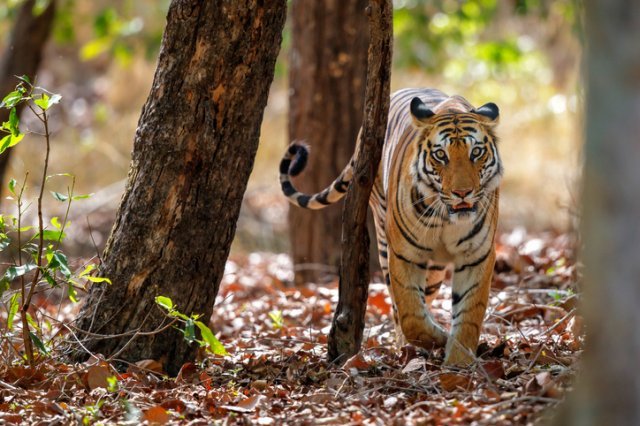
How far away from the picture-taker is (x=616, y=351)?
240 cm

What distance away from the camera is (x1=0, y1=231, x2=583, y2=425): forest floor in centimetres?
355

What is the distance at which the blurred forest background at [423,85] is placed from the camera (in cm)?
1078

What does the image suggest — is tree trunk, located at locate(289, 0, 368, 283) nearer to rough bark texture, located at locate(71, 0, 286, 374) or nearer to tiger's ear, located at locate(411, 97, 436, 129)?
tiger's ear, located at locate(411, 97, 436, 129)

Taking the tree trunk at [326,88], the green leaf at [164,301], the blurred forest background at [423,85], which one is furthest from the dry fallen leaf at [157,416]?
the blurred forest background at [423,85]

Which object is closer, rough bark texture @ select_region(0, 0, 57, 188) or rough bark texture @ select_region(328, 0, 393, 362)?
rough bark texture @ select_region(328, 0, 393, 362)

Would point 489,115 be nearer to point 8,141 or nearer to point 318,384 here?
point 318,384

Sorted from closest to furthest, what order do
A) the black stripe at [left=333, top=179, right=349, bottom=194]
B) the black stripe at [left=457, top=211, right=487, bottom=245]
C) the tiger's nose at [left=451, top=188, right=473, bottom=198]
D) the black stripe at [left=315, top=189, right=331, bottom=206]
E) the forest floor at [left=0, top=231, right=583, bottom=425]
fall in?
the forest floor at [left=0, top=231, right=583, bottom=425], the tiger's nose at [left=451, top=188, right=473, bottom=198], the black stripe at [left=457, top=211, right=487, bottom=245], the black stripe at [left=333, top=179, right=349, bottom=194], the black stripe at [left=315, top=189, right=331, bottom=206]

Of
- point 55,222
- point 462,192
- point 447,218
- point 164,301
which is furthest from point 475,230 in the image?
point 55,222

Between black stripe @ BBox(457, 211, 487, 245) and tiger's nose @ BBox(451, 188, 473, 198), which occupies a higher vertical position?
tiger's nose @ BBox(451, 188, 473, 198)

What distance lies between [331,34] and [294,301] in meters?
2.43

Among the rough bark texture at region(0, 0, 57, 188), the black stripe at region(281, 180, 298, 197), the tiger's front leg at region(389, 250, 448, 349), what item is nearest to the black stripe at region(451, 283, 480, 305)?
the tiger's front leg at region(389, 250, 448, 349)

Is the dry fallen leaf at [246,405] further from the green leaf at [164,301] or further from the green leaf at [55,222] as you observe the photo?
the green leaf at [55,222]

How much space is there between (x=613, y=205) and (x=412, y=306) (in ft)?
8.29

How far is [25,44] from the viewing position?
919 centimetres
